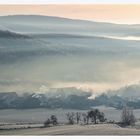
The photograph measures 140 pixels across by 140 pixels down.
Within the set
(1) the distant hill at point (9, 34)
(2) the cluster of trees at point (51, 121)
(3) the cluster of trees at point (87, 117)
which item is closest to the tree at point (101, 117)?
(3) the cluster of trees at point (87, 117)

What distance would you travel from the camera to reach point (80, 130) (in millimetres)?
1638

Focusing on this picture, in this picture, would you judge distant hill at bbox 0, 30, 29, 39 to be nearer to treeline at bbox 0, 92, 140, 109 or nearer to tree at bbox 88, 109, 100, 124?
treeline at bbox 0, 92, 140, 109

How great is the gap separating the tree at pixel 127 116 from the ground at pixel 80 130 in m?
0.03

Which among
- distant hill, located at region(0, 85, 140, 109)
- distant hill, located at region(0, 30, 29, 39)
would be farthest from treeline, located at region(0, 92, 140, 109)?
distant hill, located at region(0, 30, 29, 39)

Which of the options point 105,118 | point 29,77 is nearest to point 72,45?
point 29,77

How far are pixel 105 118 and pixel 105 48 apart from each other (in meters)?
0.29

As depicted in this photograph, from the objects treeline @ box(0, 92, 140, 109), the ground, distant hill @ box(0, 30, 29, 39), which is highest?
distant hill @ box(0, 30, 29, 39)

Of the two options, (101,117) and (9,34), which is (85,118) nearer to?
(101,117)

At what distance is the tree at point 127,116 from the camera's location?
1.62 m

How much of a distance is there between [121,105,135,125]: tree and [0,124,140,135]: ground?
30 millimetres

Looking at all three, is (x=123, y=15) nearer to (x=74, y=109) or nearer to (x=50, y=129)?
(x=74, y=109)

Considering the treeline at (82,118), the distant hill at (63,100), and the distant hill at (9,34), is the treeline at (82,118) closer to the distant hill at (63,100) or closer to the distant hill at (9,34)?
the distant hill at (63,100)

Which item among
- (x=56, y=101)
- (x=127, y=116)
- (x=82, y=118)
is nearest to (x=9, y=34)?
(x=56, y=101)

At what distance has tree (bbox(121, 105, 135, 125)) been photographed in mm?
1617
